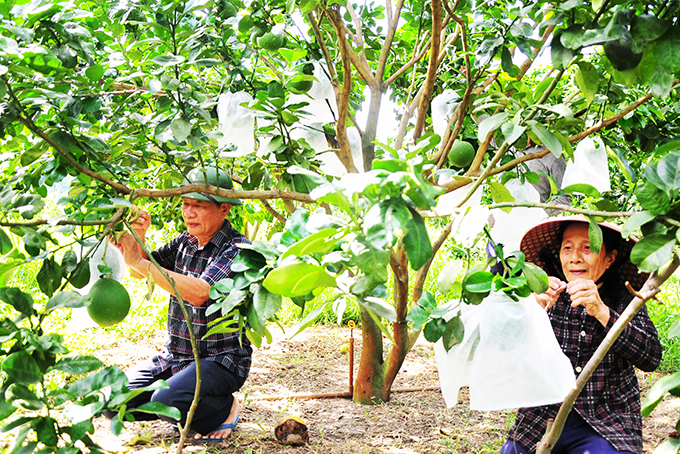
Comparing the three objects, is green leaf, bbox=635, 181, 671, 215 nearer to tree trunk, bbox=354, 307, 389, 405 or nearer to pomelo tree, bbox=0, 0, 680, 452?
pomelo tree, bbox=0, 0, 680, 452

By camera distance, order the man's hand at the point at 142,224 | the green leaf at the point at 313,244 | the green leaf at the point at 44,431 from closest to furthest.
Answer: the green leaf at the point at 313,244 → the green leaf at the point at 44,431 → the man's hand at the point at 142,224

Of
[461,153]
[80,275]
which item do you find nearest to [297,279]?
[80,275]

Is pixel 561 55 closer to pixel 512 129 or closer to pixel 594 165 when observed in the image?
pixel 512 129

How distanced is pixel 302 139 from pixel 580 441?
101cm

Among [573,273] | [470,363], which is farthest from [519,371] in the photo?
[573,273]

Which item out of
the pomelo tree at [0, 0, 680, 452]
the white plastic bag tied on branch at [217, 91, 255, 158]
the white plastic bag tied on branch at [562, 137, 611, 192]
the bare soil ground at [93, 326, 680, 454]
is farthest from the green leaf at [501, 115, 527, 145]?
the bare soil ground at [93, 326, 680, 454]

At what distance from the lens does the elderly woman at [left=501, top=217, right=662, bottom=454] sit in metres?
1.44

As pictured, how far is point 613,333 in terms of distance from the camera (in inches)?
33.3

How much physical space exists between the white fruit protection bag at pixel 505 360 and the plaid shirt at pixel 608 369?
41 centimetres

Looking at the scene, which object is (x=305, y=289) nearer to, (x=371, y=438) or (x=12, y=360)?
(x=12, y=360)

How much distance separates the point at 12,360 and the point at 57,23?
0.61m

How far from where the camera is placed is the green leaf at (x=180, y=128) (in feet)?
3.66

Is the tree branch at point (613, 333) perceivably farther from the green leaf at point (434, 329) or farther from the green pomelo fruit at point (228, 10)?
the green pomelo fruit at point (228, 10)

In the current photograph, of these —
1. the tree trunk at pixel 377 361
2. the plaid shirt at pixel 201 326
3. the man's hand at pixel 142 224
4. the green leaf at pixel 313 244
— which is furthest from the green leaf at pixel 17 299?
the tree trunk at pixel 377 361
